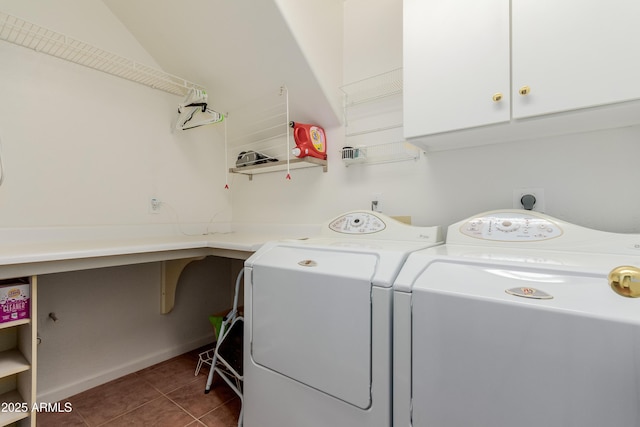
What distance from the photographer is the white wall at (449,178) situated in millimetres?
1207

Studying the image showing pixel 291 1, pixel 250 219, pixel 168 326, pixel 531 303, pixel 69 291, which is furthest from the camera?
pixel 250 219

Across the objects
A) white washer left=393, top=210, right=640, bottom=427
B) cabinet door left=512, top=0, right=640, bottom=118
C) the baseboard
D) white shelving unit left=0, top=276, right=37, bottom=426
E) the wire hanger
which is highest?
the wire hanger

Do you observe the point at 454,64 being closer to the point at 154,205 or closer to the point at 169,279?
the point at 154,205

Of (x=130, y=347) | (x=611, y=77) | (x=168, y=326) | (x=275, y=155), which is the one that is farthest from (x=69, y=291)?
(x=611, y=77)

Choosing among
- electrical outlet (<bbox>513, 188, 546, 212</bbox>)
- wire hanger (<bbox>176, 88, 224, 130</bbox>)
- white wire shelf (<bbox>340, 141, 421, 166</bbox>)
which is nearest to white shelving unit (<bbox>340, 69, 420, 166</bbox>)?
white wire shelf (<bbox>340, 141, 421, 166</bbox>)

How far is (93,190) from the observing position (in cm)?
190

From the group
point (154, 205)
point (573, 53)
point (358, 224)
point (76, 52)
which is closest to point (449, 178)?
point (358, 224)

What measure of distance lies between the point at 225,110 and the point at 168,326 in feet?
6.04

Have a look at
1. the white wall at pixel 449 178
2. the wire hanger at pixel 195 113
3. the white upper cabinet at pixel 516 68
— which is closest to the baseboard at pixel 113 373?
the white wall at pixel 449 178

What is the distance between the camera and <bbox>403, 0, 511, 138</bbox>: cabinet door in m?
1.11

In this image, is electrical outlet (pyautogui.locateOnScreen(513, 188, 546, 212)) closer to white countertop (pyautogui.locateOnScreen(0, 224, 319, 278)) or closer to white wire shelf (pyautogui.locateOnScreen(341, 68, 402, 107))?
white wire shelf (pyautogui.locateOnScreen(341, 68, 402, 107))

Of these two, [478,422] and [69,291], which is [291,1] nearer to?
[478,422]

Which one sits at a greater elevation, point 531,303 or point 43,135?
point 43,135

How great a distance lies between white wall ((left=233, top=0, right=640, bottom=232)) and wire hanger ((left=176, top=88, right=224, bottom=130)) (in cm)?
64
